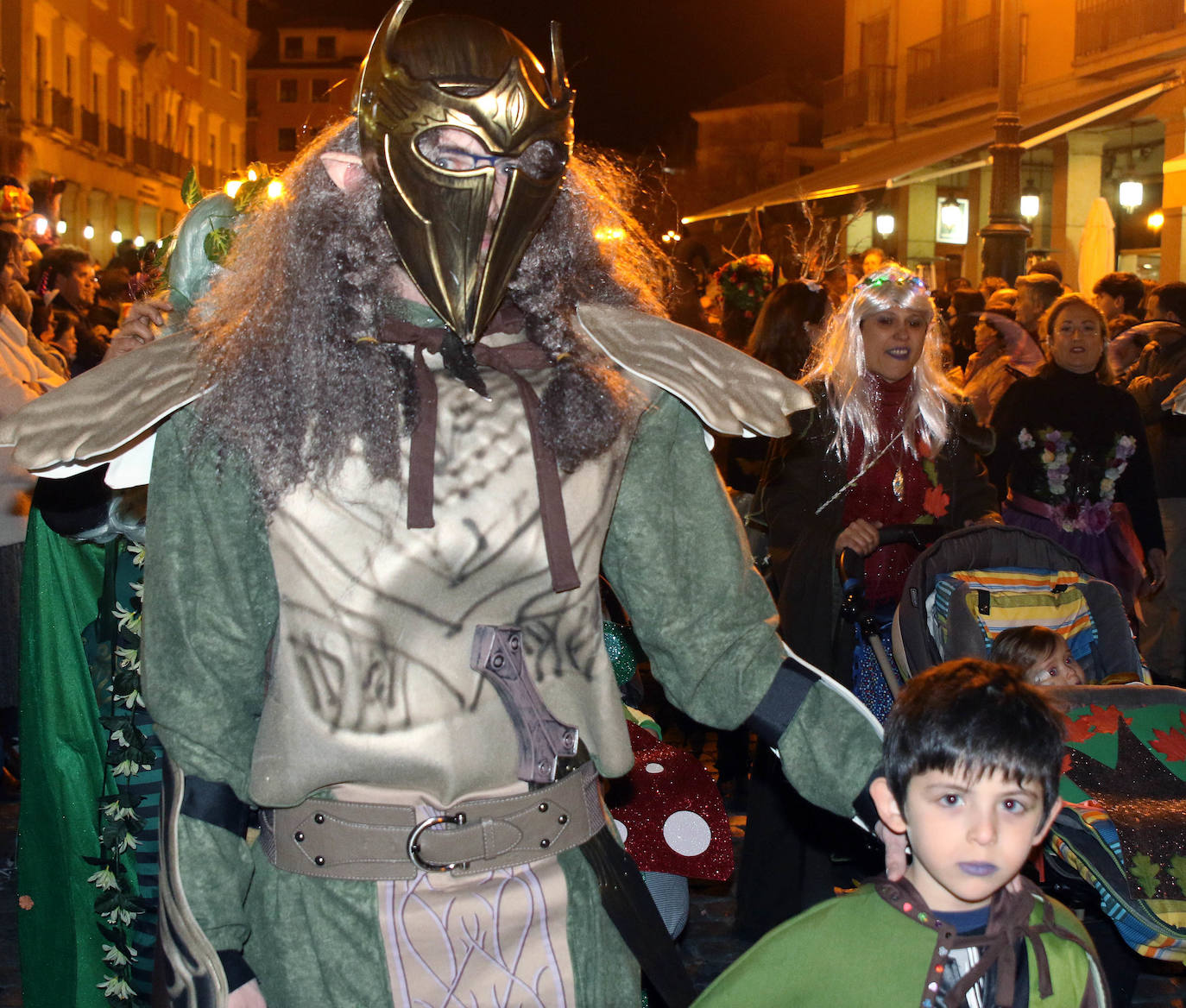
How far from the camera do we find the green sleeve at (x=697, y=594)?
2123 millimetres

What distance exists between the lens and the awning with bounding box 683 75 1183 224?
15.1 metres

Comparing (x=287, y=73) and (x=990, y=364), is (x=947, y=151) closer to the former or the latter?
(x=990, y=364)

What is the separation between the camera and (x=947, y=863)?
210cm

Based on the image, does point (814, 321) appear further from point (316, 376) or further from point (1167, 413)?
point (316, 376)

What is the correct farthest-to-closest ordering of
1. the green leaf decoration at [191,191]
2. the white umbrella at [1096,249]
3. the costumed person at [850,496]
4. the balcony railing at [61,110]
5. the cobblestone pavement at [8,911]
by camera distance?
the balcony railing at [61,110]
the white umbrella at [1096,249]
the costumed person at [850,496]
the cobblestone pavement at [8,911]
the green leaf decoration at [191,191]

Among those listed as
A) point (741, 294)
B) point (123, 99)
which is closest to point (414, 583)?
point (741, 294)

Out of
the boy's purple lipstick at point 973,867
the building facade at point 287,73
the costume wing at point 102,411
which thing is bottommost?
the boy's purple lipstick at point 973,867

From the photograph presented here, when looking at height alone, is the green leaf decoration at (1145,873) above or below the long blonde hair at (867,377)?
below

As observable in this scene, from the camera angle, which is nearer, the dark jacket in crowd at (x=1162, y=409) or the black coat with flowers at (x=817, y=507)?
the black coat with flowers at (x=817, y=507)

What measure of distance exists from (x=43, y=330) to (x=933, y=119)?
57.6 ft

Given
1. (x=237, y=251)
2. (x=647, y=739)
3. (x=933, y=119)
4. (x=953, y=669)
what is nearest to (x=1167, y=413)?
(x=647, y=739)

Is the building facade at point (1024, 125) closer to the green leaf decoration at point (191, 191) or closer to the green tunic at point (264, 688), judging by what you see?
the green leaf decoration at point (191, 191)

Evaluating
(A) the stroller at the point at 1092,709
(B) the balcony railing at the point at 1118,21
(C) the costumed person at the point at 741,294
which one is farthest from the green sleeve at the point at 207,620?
(B) the balcony railing at the point at 1118,21

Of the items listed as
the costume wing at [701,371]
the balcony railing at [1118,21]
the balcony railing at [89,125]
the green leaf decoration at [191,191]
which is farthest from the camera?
the balcony railing at [89,125]
